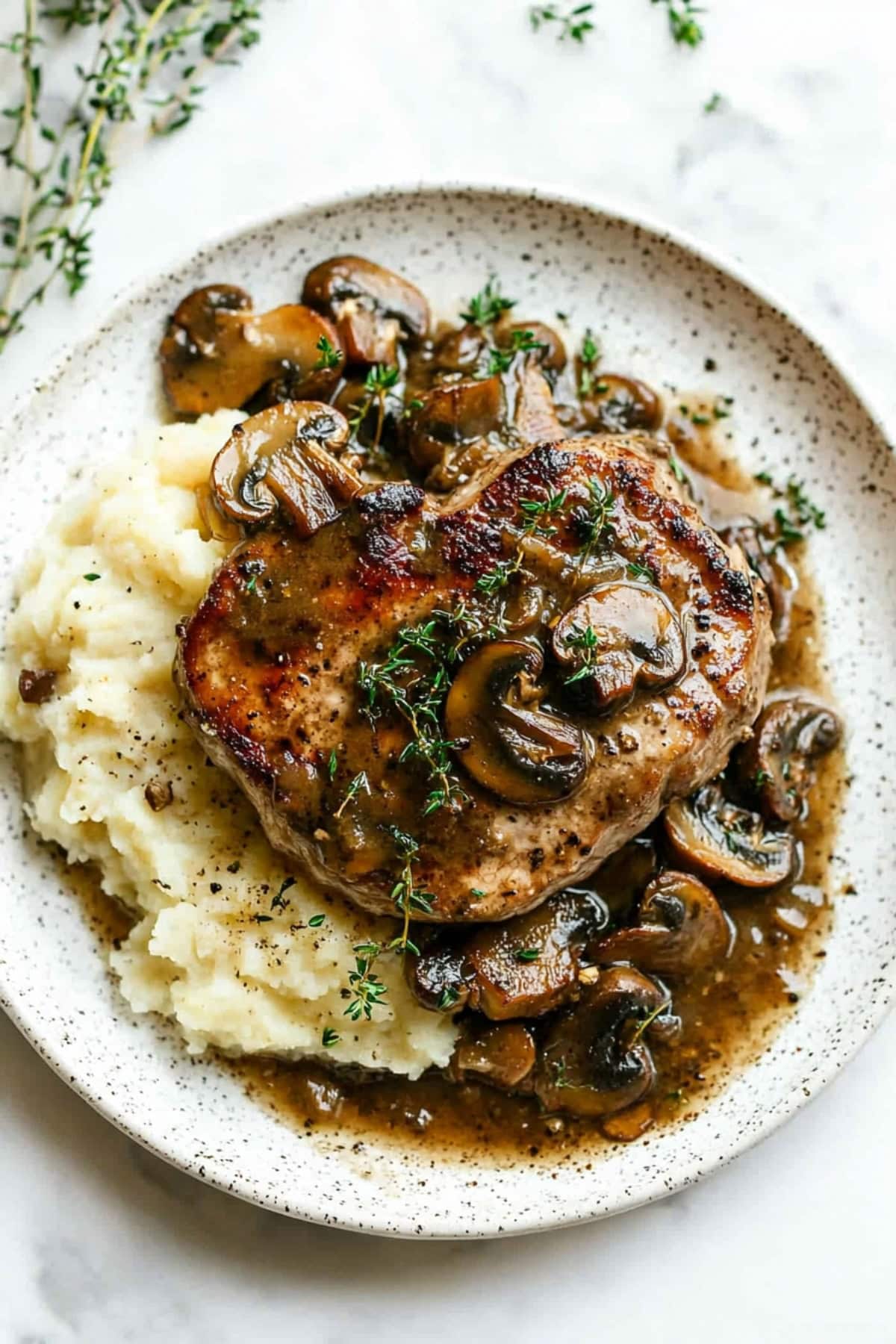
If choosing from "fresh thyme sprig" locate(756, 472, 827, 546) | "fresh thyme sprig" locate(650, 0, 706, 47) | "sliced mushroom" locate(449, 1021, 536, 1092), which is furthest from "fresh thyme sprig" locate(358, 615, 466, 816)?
"fresh thyme sprig" locate(650, 0, 706, 47)

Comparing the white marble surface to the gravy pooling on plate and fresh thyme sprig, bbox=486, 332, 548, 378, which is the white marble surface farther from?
fresh thyme sprig, bbox=486, 332, 548, 378

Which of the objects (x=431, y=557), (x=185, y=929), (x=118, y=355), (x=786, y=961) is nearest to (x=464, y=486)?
(x=431, y=557)

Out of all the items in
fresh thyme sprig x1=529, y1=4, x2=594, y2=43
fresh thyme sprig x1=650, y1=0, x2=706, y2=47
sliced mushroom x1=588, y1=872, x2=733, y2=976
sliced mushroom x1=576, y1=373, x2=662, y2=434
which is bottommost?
sliced mushroom x1=588, y1=872, x2=733, y2=976

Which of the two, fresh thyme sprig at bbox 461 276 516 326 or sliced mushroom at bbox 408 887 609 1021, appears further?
fresh thyme sprig at bbox 461 276 516 326

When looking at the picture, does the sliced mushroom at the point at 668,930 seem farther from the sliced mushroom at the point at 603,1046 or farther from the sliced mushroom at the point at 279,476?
the sliced mushroom at the point at 279,476

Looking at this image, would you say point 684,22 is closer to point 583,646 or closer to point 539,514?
point 539,514

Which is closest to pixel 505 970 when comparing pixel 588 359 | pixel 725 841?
pixel 725 841
